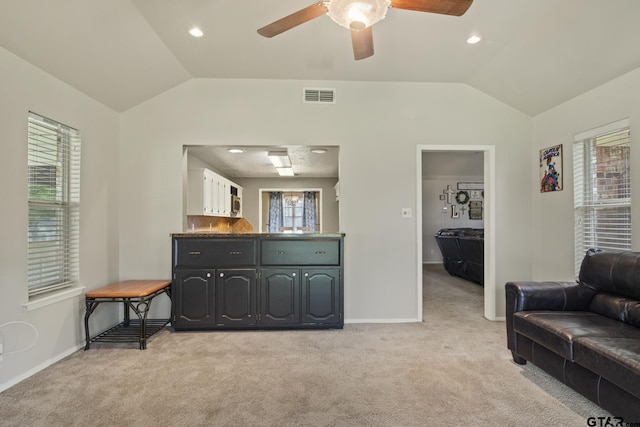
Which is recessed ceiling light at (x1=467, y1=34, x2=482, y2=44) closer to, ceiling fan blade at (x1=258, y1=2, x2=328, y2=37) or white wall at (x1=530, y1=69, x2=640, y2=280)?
white wall at (x1=530, y1=69, x2=640, y2=280)

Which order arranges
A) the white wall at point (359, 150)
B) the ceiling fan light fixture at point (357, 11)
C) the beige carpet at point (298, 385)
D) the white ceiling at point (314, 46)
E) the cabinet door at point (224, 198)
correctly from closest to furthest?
the ceiling fan light fixture at point (357, 11) < the beige carpet at point (298, 385) < the white ceiling at point (314, 46) < the white wall at point (359, 150) < the cabinet door at point (224, 198)

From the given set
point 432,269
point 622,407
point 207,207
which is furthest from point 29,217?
point 432,269

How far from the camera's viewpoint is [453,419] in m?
1.80

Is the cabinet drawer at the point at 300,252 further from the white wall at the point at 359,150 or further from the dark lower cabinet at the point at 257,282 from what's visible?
the white wall at the point at 359,150

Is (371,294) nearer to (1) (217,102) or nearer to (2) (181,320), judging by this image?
(2) (181,320)

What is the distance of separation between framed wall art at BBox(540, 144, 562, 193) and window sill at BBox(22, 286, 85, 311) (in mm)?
4850

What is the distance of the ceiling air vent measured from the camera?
137 inches

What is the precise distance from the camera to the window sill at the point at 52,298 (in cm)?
230

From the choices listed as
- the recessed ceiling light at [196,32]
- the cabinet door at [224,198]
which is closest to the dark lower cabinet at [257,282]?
the recessed ceiling light at [196,32]


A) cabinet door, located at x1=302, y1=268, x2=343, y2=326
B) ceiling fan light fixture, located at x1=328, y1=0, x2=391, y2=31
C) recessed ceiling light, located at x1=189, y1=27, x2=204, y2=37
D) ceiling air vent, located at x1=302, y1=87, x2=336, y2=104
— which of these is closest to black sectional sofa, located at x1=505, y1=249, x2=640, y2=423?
cabinet door, located at x1=302, y1=268, x2=343, y2=326

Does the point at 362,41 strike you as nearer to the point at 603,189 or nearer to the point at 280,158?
the point at 603,189

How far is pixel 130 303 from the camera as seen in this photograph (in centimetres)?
275

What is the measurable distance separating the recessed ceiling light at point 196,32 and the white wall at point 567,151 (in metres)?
3.58

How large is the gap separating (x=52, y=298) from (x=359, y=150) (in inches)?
124
